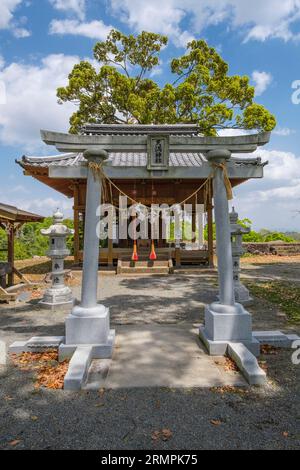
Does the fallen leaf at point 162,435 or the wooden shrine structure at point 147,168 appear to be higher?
the wooden shrine structure at point 147,168

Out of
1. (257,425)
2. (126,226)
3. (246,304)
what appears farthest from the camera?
(126,226)

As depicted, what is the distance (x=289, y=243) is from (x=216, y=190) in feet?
64.5

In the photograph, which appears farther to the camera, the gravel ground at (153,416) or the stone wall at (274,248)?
the stone wall at (274,248)

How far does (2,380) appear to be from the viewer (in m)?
3.93

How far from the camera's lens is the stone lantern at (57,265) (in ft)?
26.0

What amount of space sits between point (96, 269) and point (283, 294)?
21.9 ft

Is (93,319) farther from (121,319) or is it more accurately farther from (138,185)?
(138,185)

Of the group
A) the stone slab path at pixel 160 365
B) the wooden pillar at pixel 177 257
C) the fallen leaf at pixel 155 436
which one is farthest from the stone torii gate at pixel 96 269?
the wooden pillar at pixel 177 257

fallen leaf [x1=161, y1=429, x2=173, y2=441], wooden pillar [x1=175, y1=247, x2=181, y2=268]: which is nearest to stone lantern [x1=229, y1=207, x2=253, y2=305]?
fallen leaf [x1=161, y1=429, x2=173, y2=441]

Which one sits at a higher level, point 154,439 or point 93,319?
point 93,319

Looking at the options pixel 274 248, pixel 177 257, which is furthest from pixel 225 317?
pixel 274 248

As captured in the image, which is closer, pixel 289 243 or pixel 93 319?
pixel 93 319

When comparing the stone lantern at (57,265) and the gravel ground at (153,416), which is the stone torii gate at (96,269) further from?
the stone lantern at (57,265)

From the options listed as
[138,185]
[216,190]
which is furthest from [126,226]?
[216,190]
